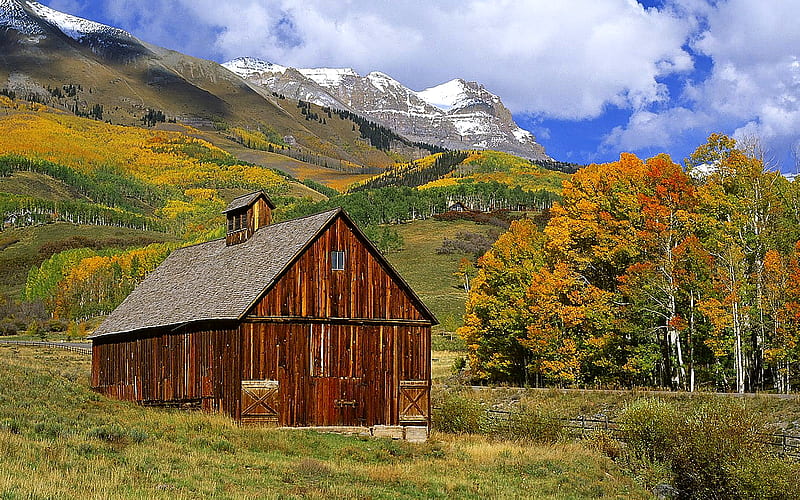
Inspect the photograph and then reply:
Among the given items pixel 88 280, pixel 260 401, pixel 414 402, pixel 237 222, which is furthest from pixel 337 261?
pixel 88 280

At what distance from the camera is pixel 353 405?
3534 cm

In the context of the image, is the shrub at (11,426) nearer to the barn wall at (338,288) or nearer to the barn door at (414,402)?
the barn wall at (338,288)

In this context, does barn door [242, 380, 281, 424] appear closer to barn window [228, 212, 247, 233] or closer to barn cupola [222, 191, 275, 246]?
barn cupola [222, 191, 275, 246]

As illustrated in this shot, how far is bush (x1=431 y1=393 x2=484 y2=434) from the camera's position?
38.9m

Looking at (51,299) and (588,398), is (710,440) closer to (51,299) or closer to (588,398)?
(588,398)

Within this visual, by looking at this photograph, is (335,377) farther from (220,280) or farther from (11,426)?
(11,426)

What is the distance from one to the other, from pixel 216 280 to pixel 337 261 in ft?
20.2

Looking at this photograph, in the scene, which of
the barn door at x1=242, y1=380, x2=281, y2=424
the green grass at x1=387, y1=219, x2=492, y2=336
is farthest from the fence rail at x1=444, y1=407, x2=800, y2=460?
the green grass at x1=387, y1=219, x2=492, y2=336

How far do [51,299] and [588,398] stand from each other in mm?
137491

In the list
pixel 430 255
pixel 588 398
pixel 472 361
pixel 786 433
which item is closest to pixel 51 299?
pixel 430 255

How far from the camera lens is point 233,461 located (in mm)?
23938

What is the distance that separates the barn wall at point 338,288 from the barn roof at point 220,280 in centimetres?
42

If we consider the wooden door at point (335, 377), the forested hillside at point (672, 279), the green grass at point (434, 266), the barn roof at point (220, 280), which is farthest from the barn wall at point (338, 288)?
the green grass at point (434, 266)

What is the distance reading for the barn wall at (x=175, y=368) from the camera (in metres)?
34.0
